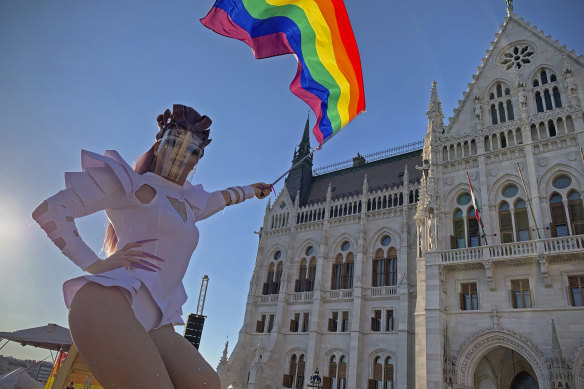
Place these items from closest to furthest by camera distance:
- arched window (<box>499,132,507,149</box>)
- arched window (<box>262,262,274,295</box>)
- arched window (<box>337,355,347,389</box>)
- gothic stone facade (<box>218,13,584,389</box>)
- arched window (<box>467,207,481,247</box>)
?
gothic stone facade (<box>218,13,584,389</box>), arched window (<box>467,207,481,247</box>), arched window (<box>499,132,507,149</box>), arched window (<box>337,355,347,389</box>), arched window (<box>262,262,274,295</box>)

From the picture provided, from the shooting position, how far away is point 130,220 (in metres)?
2.88

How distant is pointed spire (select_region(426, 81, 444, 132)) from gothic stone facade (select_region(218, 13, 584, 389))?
83 millimetres

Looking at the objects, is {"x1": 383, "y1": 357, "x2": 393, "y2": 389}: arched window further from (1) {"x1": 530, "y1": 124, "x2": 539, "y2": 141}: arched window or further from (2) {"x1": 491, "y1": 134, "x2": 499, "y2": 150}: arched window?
(1) {"x1": 530, "y1": 124, "x2": 539, "y2": 141}: arched window

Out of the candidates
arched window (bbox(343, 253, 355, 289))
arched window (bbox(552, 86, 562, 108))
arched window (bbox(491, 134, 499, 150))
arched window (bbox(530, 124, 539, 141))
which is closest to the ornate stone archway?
arched window (bbox(491, 134, 499, 150))

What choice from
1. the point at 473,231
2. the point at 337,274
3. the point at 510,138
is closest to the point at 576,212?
the point at 473,231

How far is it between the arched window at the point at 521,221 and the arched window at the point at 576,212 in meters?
1.91

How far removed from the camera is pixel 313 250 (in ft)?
116

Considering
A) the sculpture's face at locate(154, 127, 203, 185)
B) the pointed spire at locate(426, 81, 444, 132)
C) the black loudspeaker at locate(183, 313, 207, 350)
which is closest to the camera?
the sculpture's face at locate(154, 127, 203, 185)

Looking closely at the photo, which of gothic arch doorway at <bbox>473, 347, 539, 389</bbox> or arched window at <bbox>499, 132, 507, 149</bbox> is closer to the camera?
gothic arch doorway at <bbox>473, 347, 539, 389</bbox>

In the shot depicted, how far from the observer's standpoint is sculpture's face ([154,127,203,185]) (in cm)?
329

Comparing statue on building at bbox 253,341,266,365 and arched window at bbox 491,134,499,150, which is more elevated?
arched window at bbox 491,134,499,150

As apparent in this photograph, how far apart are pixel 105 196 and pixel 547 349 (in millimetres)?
20071

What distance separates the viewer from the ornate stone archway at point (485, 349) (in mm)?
17394

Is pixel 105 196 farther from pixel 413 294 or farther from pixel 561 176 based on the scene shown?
pixel 413 294
